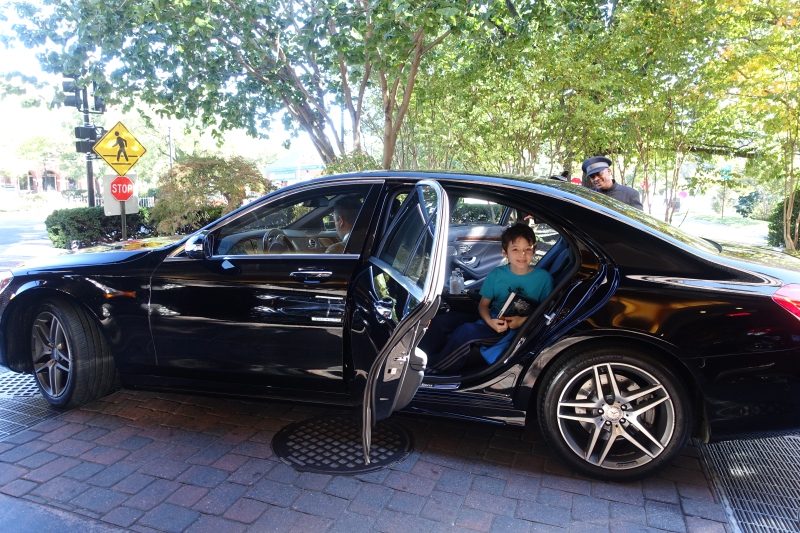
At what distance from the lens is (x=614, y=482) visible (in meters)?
3.07

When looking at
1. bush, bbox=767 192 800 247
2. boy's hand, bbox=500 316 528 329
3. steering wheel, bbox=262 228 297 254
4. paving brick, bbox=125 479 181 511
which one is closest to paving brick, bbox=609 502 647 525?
boy's hand, bbox=500 316 528 329

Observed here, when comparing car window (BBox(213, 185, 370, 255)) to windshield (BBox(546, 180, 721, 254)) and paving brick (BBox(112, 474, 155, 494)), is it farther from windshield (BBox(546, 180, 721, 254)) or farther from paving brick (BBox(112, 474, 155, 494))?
paving brick (BBox(112, 474, 155, 494))

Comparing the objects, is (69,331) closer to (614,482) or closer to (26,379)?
(26,379)

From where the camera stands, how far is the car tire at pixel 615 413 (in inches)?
113

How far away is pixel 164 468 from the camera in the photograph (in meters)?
3.21

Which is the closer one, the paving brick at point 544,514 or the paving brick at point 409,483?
the paving brick at point 544,514

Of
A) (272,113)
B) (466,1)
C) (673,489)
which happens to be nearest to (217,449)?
(673,489)

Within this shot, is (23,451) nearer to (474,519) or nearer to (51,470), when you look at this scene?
(51,470)

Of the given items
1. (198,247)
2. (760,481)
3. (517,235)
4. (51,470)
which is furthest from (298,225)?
(760,481)

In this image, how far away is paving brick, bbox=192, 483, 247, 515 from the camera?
2828 millimetres

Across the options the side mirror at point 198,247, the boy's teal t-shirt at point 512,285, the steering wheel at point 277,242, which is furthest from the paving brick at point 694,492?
the side mirror at point 198,247

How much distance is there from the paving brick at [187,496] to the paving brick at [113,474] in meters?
0.38

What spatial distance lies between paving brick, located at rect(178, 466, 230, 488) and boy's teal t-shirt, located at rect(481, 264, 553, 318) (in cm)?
192

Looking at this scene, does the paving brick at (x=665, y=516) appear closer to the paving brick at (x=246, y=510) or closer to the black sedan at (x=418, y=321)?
the black sedan at (x=418, y=321)
